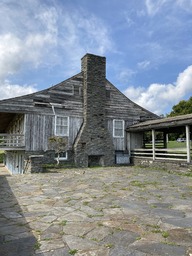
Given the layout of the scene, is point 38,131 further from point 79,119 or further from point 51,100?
point 79,119

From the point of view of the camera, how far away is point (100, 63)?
17.4 meters

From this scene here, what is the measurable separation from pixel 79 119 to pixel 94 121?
1.14 m

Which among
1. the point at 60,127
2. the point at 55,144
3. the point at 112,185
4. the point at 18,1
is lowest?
the point at 112,185

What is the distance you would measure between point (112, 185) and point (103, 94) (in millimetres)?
9935

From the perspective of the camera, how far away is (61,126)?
16.0 meters

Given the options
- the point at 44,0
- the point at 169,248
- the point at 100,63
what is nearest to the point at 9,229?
the point at 169,248

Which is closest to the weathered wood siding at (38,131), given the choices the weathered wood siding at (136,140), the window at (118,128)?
the window at (118,128)

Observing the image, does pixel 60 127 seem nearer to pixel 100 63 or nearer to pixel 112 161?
pixel 112 161

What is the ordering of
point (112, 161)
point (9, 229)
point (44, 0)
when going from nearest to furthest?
1. point (9, 229)
2. point (44, 0)
3. point (112, 161)

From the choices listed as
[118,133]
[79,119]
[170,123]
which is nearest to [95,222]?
[170,123]

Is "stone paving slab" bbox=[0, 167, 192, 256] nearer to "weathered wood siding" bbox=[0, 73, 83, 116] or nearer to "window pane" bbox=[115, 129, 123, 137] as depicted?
"weathered wood siding" bbox=[0, 73, 83, 116]

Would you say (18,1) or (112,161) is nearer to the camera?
(18,1)

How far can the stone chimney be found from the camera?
16016 mm

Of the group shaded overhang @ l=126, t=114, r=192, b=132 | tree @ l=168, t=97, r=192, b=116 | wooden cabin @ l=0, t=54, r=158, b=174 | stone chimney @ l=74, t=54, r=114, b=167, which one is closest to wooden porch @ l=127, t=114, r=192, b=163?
shaded overhang @ l=126, t=114, r=192, b=132
